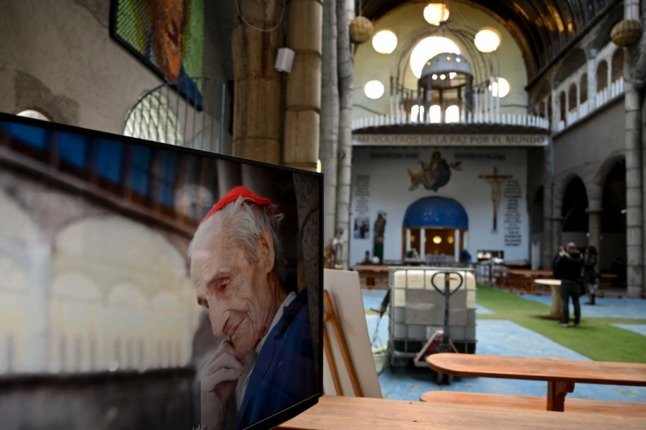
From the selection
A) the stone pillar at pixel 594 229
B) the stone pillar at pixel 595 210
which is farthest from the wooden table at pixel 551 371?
the stone pillar at pixel 595 210

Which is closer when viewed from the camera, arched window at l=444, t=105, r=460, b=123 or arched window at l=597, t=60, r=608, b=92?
arched window at l=597, t=60, r=608, b=92

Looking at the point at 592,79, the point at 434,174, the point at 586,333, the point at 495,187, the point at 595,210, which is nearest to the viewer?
the point at 586,333

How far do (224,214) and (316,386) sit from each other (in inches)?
23.0

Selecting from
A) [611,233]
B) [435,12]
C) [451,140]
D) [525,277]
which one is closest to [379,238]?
[451,140]

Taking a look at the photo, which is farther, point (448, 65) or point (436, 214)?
point (436, 214)

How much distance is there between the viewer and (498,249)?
83.7ft

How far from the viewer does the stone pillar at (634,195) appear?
15.5 meters

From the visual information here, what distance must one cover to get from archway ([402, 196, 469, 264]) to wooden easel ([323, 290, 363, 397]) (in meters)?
23.6

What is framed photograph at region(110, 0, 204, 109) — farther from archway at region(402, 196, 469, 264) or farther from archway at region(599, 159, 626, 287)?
archway at region(599, 159, 626, 287)

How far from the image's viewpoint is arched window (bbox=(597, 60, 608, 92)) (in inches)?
731

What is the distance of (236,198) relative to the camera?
1.20 metres

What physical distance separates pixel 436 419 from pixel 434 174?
24.9 meters

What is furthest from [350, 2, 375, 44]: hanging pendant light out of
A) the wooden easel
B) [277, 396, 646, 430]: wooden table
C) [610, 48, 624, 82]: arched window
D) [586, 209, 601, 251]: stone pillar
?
[277, 396, 646, 430]: wooden table

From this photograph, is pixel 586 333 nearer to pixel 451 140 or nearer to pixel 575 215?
pixel 451 140
